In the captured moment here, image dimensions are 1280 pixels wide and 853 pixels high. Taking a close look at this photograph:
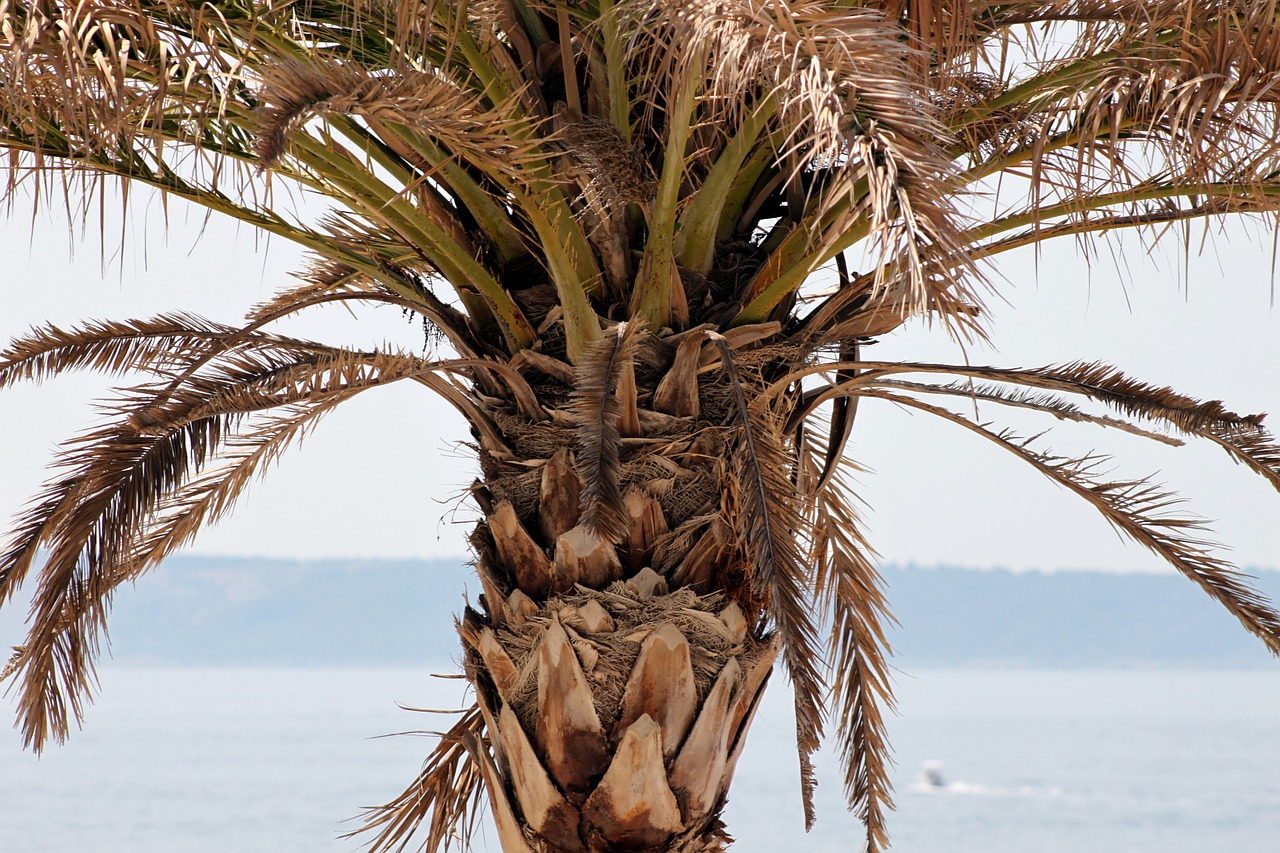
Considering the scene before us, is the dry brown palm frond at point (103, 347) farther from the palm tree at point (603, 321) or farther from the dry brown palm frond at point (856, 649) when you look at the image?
the dry brown palm frond at point (856, 649)

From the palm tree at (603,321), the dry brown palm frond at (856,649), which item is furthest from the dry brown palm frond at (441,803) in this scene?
the dry brown palm frond at (856,649)

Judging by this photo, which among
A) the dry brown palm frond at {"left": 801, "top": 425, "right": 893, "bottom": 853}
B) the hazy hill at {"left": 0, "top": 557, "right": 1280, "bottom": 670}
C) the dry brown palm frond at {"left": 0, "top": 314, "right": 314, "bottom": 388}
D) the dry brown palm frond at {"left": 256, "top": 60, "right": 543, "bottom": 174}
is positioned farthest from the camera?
the hazy hill at {"left": 0, "top": 557, "right": 1280, "bottom": 670}

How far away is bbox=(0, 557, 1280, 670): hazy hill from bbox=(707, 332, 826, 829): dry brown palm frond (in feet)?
250

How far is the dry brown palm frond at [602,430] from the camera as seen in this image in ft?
10.0

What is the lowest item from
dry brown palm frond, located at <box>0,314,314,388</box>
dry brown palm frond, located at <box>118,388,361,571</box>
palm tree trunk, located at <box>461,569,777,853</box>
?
palm tree trunk, located at <box>461,569,777,853</box>

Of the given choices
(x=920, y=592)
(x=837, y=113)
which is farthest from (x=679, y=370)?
(x=920, y=592)

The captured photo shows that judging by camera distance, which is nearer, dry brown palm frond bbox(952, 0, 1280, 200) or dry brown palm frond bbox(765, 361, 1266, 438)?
dry brown palm frond bbox(952, 0, 1280, 200)

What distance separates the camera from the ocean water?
35875mm

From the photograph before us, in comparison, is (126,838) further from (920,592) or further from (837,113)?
(920,592)

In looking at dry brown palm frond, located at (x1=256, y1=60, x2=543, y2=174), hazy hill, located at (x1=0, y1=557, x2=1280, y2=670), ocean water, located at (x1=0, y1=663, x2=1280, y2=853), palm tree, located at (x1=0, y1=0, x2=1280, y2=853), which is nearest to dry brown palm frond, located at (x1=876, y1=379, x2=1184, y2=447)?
palm tree, located at (x1=0, y1=0, x2=1280, y2=853)

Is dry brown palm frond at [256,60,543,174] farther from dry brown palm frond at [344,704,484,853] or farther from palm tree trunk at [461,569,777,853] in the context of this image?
dry brown palm frond at [344,704,484,853]

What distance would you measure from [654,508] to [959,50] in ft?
4.41

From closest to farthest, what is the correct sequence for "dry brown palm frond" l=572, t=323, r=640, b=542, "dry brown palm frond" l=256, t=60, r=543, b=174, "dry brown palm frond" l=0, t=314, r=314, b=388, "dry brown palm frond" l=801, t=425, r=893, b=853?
"dry brown palm frond" l=256, t=60, r=543, b=174 < "dry brown palm frond" l=572, t=323, r=640, b=542 < "dry brown palm frond" l=0, t=314, r=314, b=388 < "dry brown palm frond" l=801, t=425, r=893, b=853

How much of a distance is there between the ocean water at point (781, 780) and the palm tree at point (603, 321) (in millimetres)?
20029
